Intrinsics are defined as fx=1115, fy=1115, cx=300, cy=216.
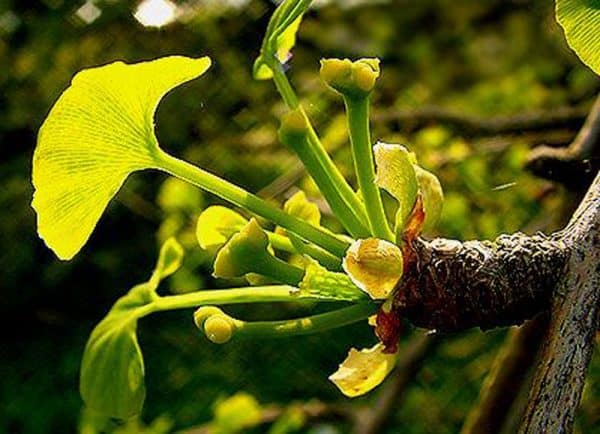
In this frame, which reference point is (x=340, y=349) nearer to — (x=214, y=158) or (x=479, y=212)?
(x=214, y=158)

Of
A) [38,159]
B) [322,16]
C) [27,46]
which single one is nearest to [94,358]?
[38,159]

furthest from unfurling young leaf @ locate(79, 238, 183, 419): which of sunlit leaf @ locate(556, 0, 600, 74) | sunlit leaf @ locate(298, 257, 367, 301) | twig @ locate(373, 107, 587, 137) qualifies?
twig @ locate(373, 107, 587, 137)

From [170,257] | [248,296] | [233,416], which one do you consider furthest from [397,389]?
[248,296]

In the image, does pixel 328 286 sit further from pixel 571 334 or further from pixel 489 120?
pixel 489 120

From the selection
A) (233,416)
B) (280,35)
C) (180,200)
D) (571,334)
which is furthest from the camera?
(180,200)

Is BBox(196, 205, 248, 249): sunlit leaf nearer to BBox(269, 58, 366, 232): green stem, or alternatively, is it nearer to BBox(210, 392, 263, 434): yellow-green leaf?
BBox(269, 58, 366, 232): green stem
